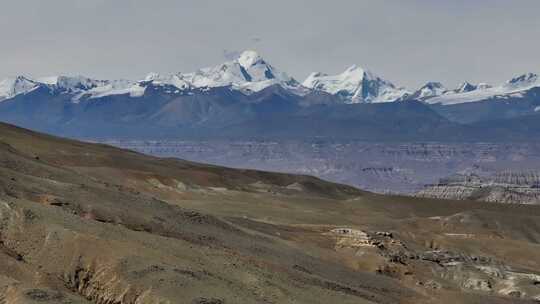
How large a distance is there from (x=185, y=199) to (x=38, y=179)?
4927 cm

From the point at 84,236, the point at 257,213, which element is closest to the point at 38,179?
the point at 84,236

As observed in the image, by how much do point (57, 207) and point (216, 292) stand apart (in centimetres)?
1399

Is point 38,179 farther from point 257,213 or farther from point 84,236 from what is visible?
point 257,213

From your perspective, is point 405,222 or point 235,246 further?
point 405,222

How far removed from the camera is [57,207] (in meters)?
54.8

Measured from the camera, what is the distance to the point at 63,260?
4588 centimetres

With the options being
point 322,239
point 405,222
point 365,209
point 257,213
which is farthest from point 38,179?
point 365,209

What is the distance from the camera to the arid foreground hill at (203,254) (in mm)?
44406

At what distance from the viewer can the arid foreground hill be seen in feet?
146

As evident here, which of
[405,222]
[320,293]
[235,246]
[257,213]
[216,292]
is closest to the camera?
[216,292]

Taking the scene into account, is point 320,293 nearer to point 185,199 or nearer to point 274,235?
point 274,235

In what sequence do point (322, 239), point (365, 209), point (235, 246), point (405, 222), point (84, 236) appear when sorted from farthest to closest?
point (365, 209) < point (405, 222) < point (322, 239) < point (235, 246) < point (84, 236)

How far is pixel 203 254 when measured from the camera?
5194cm

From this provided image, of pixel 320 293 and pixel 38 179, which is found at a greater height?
pixel 38 179
